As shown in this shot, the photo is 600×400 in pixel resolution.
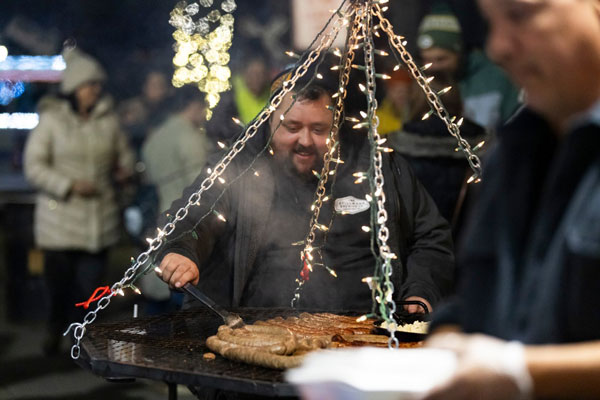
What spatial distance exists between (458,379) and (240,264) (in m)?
2.66

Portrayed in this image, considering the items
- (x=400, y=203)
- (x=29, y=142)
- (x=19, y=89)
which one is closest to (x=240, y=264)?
(x=400, y=203)

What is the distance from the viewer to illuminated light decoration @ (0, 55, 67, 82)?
1118 centimetres

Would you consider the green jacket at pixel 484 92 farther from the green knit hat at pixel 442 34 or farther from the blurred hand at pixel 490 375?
the blurred hand at pixel 490 375

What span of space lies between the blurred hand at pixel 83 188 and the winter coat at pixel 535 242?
5.03m

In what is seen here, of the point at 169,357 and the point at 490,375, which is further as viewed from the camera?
the point at 169,357

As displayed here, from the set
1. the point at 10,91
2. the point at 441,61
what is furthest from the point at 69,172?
the point at 10,91

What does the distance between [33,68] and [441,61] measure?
25.7 ft

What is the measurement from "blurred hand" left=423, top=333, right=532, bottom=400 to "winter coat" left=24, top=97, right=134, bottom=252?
5.27 meters

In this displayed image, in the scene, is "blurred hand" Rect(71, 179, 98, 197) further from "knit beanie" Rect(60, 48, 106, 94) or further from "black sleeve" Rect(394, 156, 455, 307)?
"black sleeve" Rect(394, 156, 455, 307)

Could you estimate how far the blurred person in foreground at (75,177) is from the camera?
611 centimetres

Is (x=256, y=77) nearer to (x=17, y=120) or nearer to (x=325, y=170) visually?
(x=325, y=170)

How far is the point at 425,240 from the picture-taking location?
3986mm

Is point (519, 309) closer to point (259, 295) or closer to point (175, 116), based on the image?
point (259, 295)

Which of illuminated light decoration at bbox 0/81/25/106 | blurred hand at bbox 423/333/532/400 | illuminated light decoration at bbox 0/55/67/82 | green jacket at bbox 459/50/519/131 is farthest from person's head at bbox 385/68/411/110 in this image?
illuminated light decoration at bbox 0/81/25/106
